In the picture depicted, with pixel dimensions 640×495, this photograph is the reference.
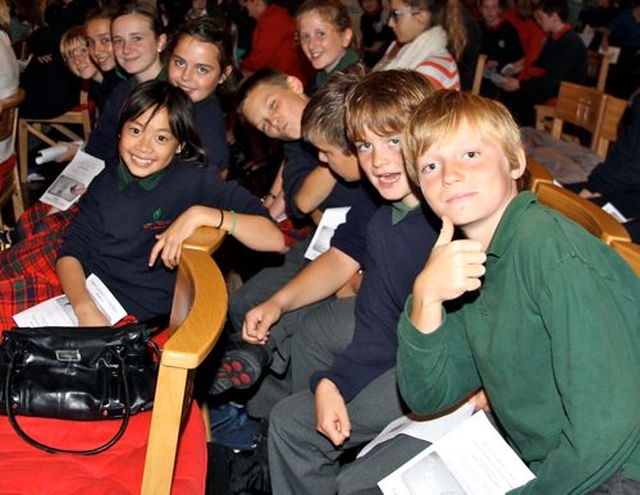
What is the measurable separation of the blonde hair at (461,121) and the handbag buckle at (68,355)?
814mm

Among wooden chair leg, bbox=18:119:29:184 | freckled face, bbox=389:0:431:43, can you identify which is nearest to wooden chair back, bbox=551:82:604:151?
freckled face, bbox=389:0:431:43

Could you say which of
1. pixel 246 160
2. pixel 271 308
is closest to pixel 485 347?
pixel 271 308

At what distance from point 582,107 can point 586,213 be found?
8.06 feet

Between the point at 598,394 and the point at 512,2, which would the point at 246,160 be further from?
the point at 512,2

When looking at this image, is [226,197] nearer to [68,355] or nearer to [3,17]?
[68,355]

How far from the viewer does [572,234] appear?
4.01 feet

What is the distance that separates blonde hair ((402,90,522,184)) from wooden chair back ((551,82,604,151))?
2.58 metres

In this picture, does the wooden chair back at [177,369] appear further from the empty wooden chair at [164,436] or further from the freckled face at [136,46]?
the freckled face at [136,46]

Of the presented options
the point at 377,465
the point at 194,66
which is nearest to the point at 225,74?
the point at 194,66

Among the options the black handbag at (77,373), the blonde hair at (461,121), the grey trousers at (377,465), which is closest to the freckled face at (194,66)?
the black handbag at (77,373)

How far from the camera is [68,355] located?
5.24 feet

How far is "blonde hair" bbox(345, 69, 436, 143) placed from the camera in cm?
178

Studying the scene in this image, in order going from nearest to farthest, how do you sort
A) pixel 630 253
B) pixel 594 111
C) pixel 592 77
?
pixel 630 253
pixel 594 111
pixel 592 77

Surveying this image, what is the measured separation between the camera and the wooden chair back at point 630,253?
4.86 ft
